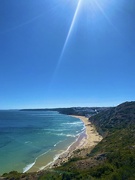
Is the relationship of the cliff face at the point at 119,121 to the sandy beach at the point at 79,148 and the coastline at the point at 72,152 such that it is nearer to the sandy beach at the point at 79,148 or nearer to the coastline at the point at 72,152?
the sandy beach at the point at 79,148

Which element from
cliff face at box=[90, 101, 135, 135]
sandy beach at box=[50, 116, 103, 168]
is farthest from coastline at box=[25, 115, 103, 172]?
cliff face at box=[90, 101, 135, 135]

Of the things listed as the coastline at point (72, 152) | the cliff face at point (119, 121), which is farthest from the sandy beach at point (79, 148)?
the cliff face at point (119, 121)

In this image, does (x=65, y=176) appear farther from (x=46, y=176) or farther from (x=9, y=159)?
(x=9, y=159)

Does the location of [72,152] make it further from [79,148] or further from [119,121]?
[119,121]

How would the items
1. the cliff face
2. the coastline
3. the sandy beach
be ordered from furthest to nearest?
1. the cliff face
2. the sandy beach
3. the coastline

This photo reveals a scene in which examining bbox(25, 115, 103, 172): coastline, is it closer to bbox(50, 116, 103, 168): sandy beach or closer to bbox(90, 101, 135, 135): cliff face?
bbox(50, 116, 103, 168): sandy beach

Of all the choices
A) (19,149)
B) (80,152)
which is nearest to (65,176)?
(80,152)

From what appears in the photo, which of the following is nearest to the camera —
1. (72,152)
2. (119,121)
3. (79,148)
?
(72,152)

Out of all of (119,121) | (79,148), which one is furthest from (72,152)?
(119,121)

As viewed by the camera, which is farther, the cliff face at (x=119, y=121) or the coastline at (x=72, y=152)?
the cliff face at (x=119, y=121)

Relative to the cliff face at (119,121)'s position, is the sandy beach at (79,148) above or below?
below

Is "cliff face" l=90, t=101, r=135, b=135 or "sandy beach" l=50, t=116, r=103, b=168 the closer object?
"sandy beach" l=50, t=116, r=103, b=168

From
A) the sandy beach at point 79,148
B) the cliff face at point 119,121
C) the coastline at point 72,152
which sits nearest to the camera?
the coastline at point 72,152
